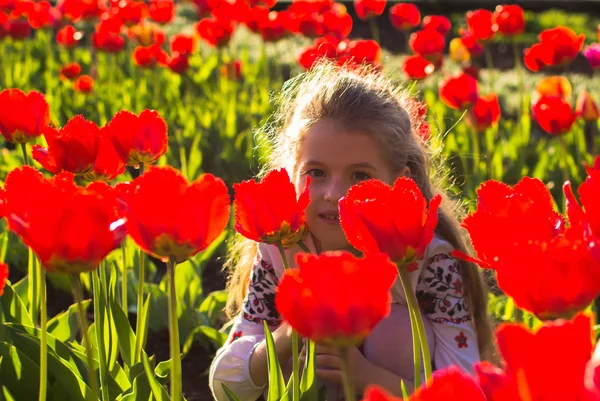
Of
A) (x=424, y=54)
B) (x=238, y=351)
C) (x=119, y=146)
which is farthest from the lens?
(x=424, y=54)

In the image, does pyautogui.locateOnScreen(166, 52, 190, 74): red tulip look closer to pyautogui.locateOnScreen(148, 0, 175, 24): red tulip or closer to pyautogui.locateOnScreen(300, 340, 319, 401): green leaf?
pyautogui.locateOnScreen(148, 0, 175, 24): red tulip

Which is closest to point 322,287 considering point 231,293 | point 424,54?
point 231,293

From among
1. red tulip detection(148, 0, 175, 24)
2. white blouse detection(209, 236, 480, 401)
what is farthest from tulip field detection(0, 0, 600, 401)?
red tulip detection(148, 0, 175, 24)

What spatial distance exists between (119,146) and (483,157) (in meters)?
2.53

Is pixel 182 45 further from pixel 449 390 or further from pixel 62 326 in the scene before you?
pixel 449 390

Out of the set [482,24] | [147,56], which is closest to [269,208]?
[482,24]

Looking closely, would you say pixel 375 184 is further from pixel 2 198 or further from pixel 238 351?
pixel 238 351

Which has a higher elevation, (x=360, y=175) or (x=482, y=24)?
(x=360, y=175)

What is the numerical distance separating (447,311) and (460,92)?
1.59 m

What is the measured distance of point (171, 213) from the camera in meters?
1.18

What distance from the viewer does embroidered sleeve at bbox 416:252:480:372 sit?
2197 mm

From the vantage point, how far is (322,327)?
0.96 m

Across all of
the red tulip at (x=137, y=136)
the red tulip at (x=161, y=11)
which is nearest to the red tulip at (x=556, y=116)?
the red tulip at (x=137, y=136)

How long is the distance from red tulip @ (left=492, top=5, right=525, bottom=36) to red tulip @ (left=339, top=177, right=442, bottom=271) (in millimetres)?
3526
